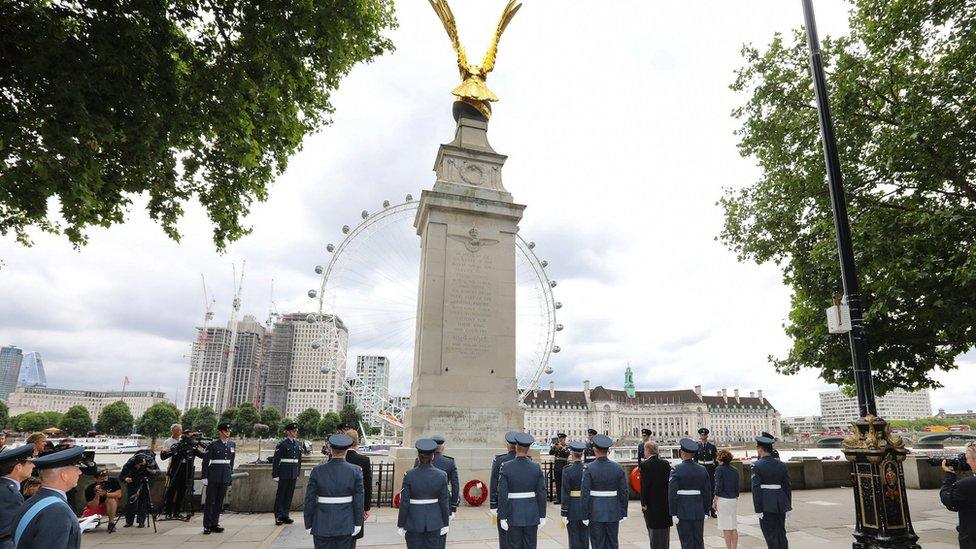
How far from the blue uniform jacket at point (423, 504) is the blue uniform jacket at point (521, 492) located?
39.4 inches

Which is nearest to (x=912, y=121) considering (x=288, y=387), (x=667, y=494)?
(x=667, y=494)

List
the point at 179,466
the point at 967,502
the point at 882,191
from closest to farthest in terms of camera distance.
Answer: the point at 967,502, the point at 179,466, the point at 882,191

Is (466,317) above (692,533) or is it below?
above

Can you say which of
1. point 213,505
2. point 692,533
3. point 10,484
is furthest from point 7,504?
point 692,533

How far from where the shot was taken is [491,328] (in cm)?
1711

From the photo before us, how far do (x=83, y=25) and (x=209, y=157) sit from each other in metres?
3.60

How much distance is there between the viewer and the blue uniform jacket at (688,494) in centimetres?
905

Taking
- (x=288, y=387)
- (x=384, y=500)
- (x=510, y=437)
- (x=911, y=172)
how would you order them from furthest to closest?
(x=288, y=387) < (x=384, y=500) < (x=911, y=172) < (x=510, y=437)

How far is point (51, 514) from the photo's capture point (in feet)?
13.5

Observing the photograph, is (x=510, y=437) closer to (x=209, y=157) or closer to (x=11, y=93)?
(x=209, y=157)

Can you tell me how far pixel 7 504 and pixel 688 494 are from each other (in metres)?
9.16

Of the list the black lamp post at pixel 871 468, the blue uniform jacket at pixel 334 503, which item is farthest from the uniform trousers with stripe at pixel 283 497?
the black lamp post at pixel 871 468

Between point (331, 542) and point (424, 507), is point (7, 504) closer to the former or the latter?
point (331, 542)

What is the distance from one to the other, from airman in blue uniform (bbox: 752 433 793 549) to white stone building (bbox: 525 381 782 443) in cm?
17068
